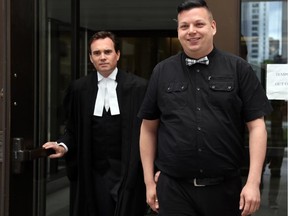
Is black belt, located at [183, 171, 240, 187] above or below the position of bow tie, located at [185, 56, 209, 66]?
below

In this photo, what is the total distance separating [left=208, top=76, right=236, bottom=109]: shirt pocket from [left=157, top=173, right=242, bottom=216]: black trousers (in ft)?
1.06

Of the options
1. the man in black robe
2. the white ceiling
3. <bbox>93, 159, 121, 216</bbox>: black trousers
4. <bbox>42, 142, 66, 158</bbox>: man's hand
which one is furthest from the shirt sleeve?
the white ceiling

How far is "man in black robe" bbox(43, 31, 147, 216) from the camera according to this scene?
2.74 meters

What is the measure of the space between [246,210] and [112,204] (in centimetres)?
108

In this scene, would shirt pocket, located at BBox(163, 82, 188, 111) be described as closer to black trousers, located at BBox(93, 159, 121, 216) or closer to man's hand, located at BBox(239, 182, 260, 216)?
man's hand, located at BBox(239, 182, 260, 216)

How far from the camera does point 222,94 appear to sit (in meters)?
2.00

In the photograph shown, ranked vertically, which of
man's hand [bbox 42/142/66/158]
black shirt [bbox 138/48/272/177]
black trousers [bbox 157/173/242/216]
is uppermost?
black shirt [bbox 138/48/272/177]

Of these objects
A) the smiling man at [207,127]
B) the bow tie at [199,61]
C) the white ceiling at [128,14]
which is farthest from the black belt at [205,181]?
the white ceiling at [128,14]

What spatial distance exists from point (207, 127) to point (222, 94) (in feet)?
0.50

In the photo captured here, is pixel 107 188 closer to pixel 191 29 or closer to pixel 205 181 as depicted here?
pixel 205 181

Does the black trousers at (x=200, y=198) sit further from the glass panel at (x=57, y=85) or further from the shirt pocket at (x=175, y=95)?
the glass panel at (x=57, y=85)

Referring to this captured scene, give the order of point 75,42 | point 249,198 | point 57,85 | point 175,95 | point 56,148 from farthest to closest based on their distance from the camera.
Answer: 1. point 75,42
2. point 57,85
3. point 56,148
4. point 175,95
5. point 249,198

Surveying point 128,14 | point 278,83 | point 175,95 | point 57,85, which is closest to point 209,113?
point 175,95

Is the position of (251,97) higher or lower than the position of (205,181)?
higher
